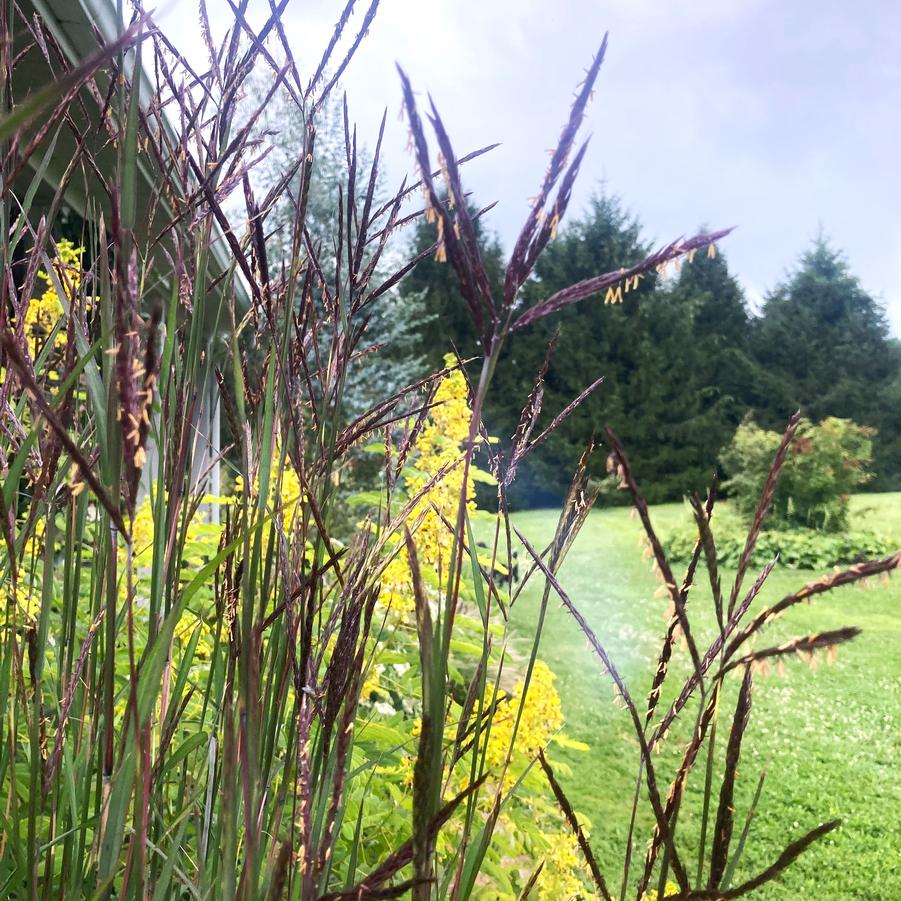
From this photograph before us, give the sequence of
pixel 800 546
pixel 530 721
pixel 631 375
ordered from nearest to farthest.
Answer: pixel 530 721 → pixel 800 546 → pixel 631 375

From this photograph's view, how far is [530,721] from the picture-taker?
151 cm

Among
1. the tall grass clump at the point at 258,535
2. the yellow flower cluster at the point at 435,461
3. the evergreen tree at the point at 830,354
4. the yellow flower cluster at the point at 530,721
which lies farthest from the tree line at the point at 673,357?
the tall grass clump at the point at 258,535

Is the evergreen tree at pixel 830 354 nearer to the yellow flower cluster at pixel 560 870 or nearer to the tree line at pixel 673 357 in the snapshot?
the tree line at pixel 673 357

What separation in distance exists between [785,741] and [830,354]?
53.8 feet

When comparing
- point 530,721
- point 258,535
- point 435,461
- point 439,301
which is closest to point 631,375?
point 439,301

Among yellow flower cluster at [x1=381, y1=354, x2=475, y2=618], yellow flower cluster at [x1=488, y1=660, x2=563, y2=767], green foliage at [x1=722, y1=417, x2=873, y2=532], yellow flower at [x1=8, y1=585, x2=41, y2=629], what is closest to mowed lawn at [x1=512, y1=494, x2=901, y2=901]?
yellow flower cluster at [x1=488, y1=660, x2=563, y2=767]

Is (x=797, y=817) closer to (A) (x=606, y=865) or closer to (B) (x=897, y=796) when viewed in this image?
(B) (x=897, y=796)

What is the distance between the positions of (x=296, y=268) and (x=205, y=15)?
0.28m

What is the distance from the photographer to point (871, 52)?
2542 cm

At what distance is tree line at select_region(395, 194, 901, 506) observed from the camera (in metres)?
17.8

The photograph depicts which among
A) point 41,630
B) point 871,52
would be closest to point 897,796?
point 41,630

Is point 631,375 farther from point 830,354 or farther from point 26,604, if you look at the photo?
point 26,604

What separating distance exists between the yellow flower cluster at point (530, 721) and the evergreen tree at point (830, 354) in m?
17.8

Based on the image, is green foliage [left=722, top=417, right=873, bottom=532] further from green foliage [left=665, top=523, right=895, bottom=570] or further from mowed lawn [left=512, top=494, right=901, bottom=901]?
mowed lawn [left=512, top=494, right=901, bottom=901]
